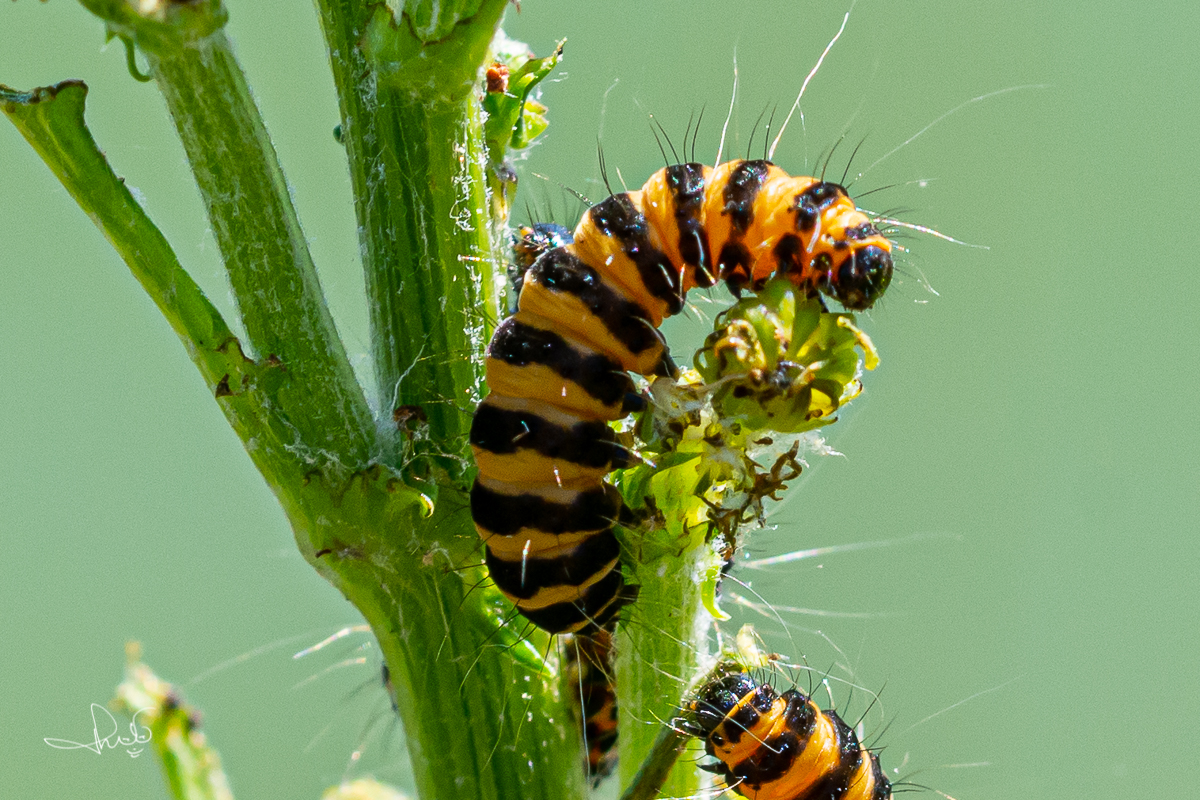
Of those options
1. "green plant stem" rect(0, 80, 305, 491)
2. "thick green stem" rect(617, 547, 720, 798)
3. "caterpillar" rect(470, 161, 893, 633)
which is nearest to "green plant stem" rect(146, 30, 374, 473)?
"green plant stem" rect(0, 80, 305, 491)

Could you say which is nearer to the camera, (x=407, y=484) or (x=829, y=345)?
(x=829, y=345)

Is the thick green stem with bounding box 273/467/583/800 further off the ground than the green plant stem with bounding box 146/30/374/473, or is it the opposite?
the green plant stem with bounding box 146/30/374/473

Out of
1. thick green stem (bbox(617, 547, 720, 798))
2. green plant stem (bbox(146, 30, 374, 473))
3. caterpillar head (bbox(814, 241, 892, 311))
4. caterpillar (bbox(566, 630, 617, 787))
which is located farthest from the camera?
caterpillar (bbox(566, 630, 617, 787))

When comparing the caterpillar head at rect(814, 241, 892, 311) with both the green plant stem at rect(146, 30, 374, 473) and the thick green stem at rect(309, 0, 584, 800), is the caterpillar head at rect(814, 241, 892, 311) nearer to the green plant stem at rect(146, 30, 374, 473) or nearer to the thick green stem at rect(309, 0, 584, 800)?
the thick green stem at rect(309, 0, 584, 800)

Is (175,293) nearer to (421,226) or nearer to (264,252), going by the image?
(264,252)

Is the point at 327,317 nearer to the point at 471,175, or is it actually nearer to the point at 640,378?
the point at 471,175

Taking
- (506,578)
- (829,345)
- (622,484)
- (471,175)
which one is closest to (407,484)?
(506,578)

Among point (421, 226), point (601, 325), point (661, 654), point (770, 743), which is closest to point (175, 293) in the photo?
point (421, 226)
